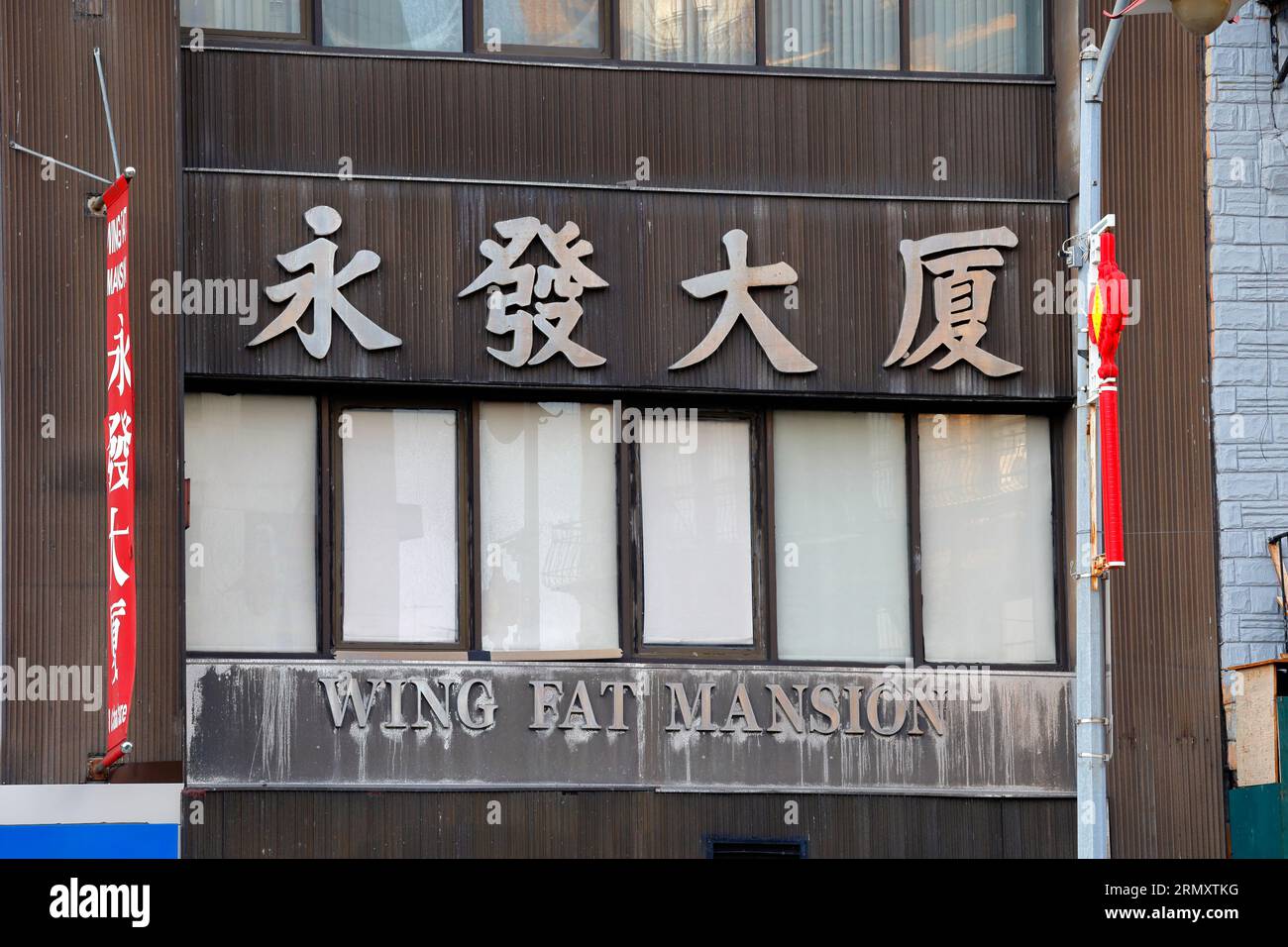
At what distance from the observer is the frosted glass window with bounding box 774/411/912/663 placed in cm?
1656

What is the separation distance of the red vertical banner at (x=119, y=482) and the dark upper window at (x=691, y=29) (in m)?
2.59

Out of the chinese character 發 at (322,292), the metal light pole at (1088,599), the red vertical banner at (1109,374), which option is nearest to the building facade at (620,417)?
the chinese character 發 at (322,292)

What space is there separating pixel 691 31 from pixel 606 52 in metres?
0.70

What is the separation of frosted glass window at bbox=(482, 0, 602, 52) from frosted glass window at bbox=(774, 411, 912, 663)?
10.7 feet

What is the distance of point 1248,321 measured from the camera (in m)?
16.6

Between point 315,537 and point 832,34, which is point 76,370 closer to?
point 315,537

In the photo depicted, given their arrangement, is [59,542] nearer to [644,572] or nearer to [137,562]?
[137,562]

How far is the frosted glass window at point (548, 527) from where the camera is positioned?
16.2 meters

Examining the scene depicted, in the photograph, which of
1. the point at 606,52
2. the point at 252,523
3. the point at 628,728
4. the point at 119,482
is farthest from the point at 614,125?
the point at 119,482

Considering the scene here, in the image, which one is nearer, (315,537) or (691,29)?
(315,537)

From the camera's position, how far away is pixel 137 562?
15.0m

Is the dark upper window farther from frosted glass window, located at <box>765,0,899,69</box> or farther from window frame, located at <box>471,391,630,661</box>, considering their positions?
window frame, located at <box>471,391,630,661</box>

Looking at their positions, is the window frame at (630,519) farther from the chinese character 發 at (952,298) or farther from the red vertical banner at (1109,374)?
the red vertical banner at (1109,374)

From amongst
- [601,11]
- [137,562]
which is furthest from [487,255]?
[137,562]
